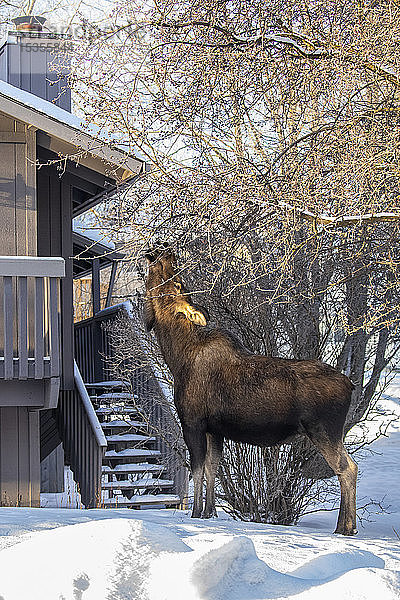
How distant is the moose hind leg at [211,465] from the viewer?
5984mm

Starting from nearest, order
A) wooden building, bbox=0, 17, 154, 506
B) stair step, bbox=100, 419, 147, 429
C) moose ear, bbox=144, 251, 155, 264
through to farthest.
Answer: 1. moose ear, bbox=144, 251, 155, 264
2. wooden building, bbox=0, 17, 154, 506
3. stair step, bbox=100, 419, 147, 429

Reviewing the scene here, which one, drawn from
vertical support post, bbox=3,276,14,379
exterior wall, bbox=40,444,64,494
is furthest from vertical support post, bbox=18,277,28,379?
exterior wall, bbox=40,444,64,494

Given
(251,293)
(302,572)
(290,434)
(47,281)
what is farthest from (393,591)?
(47,281)

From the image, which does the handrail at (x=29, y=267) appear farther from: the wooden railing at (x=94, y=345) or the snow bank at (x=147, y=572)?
the snow bank at (x=147, y=572)

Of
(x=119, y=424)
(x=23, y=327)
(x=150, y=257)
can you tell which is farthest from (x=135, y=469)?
(x=150, y=257)

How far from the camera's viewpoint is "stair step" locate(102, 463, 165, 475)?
10320mm

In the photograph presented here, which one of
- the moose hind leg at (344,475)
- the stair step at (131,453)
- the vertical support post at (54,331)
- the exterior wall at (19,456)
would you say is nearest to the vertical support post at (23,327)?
the vertical support post at (54,331)

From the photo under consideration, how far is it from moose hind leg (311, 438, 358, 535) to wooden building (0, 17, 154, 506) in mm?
3225

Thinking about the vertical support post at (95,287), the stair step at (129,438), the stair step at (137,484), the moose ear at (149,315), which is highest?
the vertical support post at (95,287)

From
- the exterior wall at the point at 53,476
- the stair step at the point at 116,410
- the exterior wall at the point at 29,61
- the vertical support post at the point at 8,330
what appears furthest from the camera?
the exterior wall at the point at 53,476

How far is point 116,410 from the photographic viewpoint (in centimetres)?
1180

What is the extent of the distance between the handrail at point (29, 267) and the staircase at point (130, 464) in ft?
8.69

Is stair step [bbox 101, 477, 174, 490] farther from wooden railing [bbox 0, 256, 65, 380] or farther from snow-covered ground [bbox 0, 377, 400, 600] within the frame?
snow-covered ground [bbox 0, 377, 400, 600]

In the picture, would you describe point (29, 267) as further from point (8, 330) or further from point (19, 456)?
point (19, 456)
